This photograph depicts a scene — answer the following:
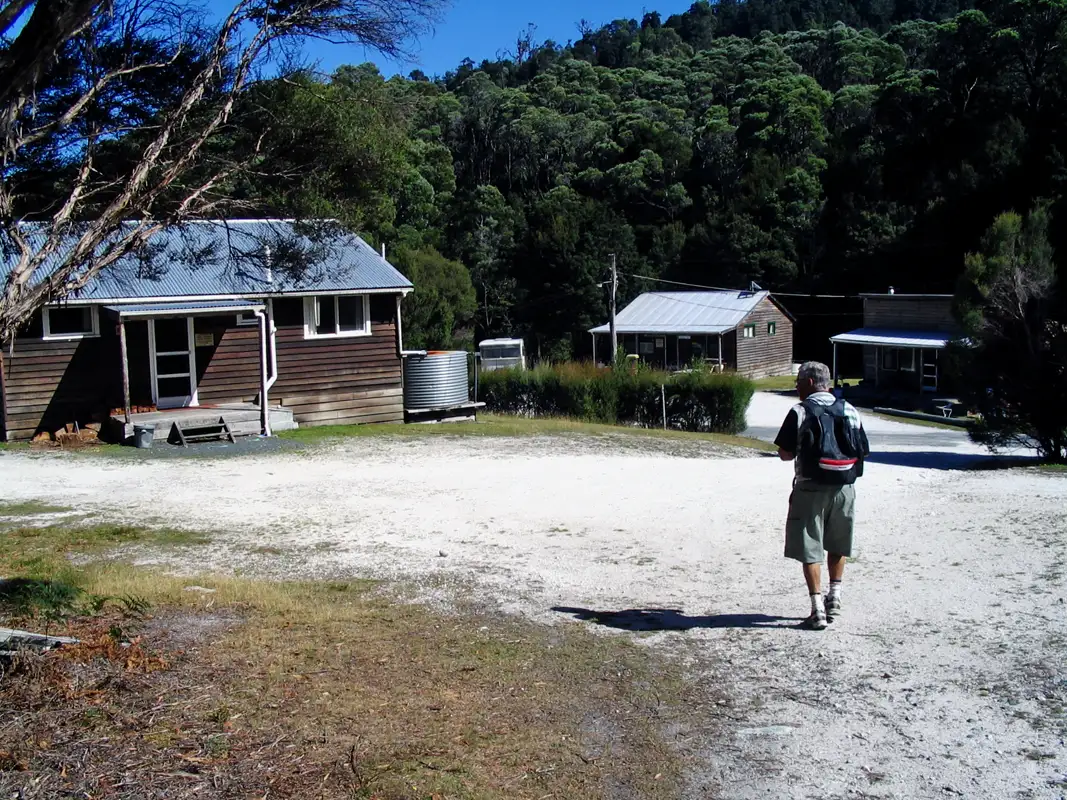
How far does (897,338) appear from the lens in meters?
47.2

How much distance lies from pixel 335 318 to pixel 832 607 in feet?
66.7

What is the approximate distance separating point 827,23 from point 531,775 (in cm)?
15699

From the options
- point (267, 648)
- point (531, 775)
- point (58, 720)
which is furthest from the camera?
point (267, 648)

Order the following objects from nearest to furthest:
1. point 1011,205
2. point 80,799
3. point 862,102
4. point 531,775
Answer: point 80,799 → point 531,775 → point 1011,205 → point 862,102

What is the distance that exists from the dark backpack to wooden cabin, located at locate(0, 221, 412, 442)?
14.7 metres

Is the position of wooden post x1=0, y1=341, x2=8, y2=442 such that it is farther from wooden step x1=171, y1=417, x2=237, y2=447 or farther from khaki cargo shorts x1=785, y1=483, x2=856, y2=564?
khaki cargo shorts x1=785, y1=483, x2=856, y2=564

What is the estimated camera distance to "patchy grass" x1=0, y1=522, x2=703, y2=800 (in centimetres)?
450

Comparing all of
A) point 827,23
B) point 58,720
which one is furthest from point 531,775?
Answer: point 827,23

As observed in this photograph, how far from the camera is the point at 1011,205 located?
5950cm

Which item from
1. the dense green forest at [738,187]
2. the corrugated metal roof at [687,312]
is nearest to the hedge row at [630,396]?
the dense green forest at [738,187]

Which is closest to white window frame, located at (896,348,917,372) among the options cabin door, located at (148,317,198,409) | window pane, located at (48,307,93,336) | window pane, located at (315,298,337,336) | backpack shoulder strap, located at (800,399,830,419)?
window pane, located at (315,298,337,336)

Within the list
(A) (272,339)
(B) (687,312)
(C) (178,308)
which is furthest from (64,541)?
(B) (687,312)

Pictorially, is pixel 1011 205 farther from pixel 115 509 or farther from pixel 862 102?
pixel 115 509

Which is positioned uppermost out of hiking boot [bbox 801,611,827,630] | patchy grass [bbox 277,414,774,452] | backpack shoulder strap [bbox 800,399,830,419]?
backpack shoulder strap [bbox 800,399,830,419]
